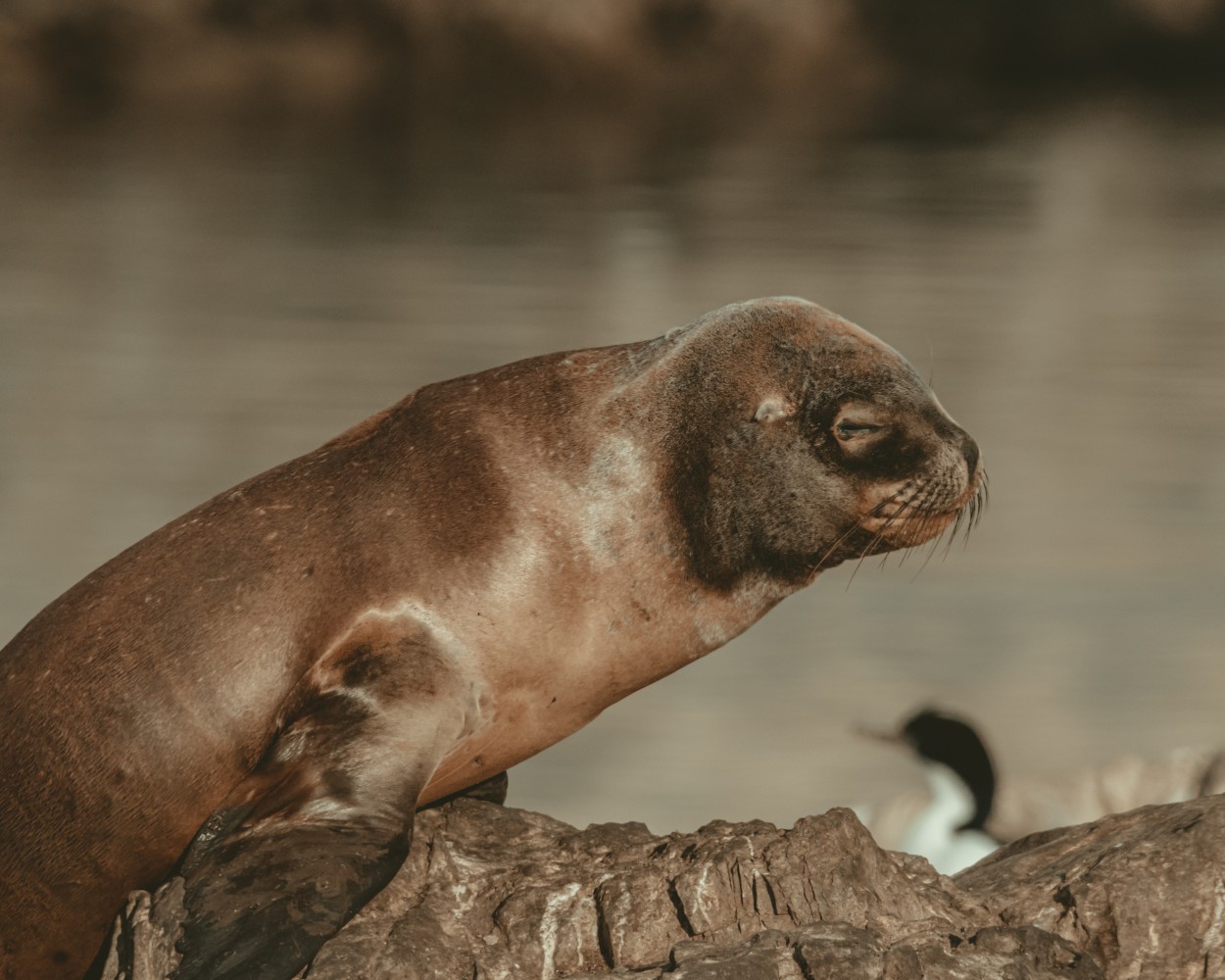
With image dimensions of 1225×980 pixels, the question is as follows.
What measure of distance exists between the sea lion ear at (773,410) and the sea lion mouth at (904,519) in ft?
0.80

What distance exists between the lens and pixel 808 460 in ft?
11.9

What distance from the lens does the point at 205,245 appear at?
1825 centimetres

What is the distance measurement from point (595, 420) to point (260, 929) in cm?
127

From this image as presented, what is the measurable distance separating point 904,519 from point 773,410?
0.32m

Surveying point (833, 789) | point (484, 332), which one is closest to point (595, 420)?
point (833, 789)

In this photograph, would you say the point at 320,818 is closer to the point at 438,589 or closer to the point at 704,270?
the point at 438,589

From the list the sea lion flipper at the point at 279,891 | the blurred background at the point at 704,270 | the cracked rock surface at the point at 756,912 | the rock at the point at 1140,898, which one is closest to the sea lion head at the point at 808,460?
the cracked rock surface at the point at 756,912

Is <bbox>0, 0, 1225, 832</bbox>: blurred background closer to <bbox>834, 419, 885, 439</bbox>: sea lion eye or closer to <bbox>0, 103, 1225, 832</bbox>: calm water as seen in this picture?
<bbox>0, 103, 1225, 832</bbox>: calm water

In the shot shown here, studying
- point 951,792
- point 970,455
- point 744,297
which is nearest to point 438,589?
point 970,455

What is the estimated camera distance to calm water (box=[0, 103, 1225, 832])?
7.80m

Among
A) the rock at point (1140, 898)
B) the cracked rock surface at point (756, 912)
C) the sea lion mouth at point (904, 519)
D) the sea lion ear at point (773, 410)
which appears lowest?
the rock at point (1140, 898)

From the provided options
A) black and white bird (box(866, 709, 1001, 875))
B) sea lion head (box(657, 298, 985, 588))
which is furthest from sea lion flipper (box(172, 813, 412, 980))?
black and white bird (box(866, 709, 1001, 875))

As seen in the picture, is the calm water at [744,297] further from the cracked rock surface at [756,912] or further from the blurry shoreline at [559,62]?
the blurry shoreline at [559,62]

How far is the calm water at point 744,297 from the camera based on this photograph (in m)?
7.80
